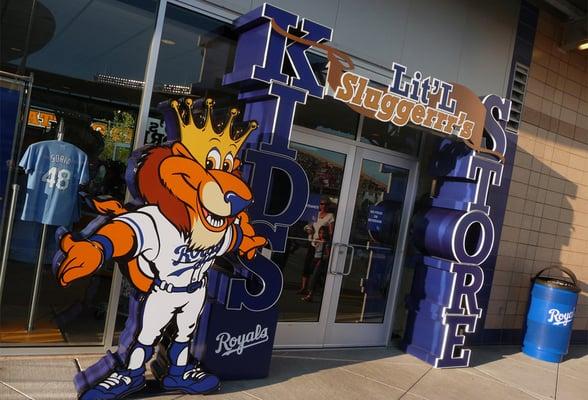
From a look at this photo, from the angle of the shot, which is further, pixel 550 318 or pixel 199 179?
pixel 550 318

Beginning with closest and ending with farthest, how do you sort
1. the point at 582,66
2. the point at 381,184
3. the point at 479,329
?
the point at 381,184
the point at 479,329
the point at 582,66

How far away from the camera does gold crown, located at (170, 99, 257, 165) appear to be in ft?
12.0

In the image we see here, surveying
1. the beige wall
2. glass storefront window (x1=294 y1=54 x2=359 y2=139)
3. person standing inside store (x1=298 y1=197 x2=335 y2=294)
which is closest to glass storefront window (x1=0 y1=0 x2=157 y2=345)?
glass storefront window (x1=294 y1=54 x2=359 y2=139)

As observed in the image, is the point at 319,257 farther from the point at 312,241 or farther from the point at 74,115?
the point at 74,115

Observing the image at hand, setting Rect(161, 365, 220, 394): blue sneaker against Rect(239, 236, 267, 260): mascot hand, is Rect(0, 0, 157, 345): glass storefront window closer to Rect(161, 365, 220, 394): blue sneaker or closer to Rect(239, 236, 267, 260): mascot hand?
Rect(161, 365, 220, 394): blue sneaker

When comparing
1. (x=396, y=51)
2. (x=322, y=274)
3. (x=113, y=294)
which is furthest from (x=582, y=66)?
(x=113, y=294)

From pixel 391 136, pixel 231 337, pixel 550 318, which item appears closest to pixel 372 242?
pixel 391 136

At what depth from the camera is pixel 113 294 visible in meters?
4.53

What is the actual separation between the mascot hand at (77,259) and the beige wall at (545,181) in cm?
552

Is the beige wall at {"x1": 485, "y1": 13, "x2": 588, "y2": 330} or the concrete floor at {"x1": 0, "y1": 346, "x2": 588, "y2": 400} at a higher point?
the beige wall at {"x1": 485, "y1": 13, "x2": 588, "y2": 330}

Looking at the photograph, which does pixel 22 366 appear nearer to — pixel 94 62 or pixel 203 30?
pixel 94 62

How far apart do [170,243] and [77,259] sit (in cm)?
62

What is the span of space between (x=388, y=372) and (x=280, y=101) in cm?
289

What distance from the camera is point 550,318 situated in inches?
270
